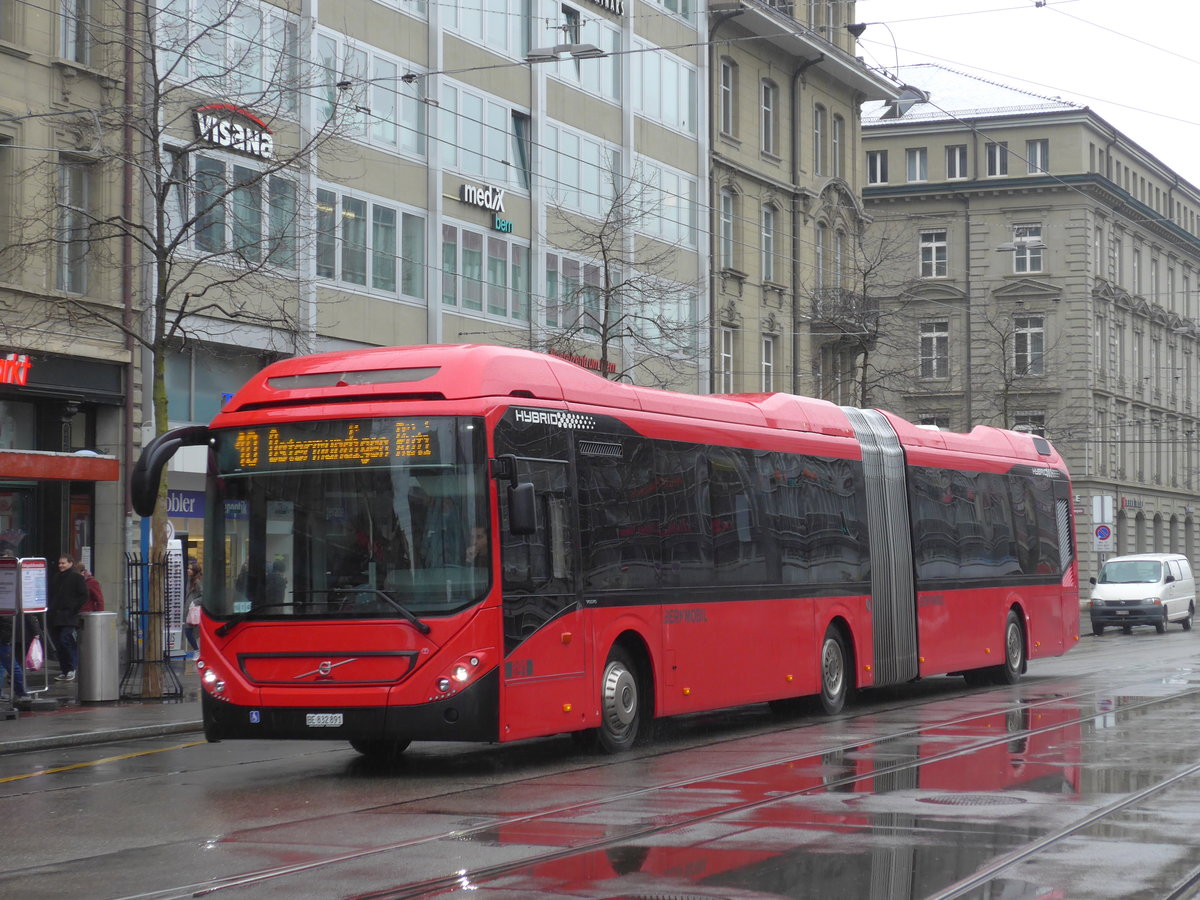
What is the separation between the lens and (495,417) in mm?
13227

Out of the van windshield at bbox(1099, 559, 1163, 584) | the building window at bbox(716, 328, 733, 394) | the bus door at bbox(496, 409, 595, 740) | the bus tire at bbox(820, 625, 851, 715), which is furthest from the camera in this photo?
the van windshield at bbox(1099, 559, 1163, 584)

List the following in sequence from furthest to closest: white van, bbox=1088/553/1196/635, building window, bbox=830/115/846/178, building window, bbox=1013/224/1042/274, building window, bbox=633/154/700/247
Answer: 1. building window, bbox=1013/224/1042/274
2. building window, bbox=830/115/846/178
3. white van, bbox=1088/553/1196/635
4. building window, bbox=633/154/700/247

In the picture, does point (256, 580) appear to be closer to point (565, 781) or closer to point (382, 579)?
point (382, 579)

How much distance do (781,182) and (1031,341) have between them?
28.5 metres

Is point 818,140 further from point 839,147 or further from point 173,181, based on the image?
point 173,181

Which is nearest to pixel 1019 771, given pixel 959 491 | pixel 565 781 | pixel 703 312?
pixel 565 781

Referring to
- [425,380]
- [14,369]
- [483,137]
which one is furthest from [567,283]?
[425,380]

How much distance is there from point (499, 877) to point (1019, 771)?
558cm

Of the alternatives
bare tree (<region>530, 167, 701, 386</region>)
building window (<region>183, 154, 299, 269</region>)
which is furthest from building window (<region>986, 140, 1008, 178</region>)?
building window (<region>183, 154, 299, 269</region>)

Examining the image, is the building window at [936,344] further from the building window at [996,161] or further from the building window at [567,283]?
the building window at [567,283]

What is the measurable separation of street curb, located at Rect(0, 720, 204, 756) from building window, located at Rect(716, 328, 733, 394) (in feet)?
87.9

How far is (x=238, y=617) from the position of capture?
13.4 metres

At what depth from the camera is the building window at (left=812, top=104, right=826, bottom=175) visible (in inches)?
1970

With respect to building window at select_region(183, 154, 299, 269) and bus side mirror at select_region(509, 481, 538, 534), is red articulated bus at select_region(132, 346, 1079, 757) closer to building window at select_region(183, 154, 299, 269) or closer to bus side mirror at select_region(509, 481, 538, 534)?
bus side mirror at select_region(509, 481, 538, 534)
